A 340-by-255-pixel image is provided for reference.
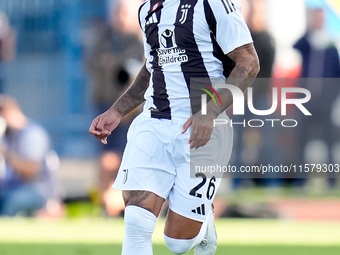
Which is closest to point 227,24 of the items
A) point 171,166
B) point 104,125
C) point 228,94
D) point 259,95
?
point 228,94

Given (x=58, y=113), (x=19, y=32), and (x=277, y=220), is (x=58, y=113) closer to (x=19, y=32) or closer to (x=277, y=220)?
(x=19, y=32)

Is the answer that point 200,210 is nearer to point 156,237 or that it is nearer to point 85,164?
point 156,237

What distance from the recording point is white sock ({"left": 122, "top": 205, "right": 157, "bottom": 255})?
128 inches

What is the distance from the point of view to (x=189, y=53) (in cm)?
351

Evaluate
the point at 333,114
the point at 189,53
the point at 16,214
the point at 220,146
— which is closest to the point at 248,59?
the point at 189,53

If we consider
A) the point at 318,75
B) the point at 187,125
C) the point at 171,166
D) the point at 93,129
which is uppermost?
the point at 187,125

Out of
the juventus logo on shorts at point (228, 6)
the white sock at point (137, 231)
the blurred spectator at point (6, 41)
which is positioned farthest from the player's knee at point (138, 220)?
the blurred spectator at point (6, 41)

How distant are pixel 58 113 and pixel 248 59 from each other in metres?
6.94

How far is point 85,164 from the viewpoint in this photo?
31.2ft

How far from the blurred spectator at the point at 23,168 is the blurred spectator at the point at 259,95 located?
2.80 meters

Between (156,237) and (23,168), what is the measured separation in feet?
6.44

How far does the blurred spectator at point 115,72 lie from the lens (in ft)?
22.7

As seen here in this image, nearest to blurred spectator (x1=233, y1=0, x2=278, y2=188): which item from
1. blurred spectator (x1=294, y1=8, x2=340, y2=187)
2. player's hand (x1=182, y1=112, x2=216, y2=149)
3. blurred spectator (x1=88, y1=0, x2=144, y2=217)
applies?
blurred spectator (x1=294, y1=8, x2=340, y2=187)

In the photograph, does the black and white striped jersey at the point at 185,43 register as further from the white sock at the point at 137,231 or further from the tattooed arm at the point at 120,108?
the white sock at the point at 137,231
